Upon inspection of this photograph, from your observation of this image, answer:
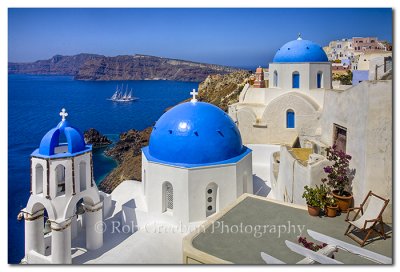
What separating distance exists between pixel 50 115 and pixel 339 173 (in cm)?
1777

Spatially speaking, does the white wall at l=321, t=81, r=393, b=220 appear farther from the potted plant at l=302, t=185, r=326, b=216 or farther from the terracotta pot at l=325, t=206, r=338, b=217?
the potted plant at l=302, t=185, r=326, b=216

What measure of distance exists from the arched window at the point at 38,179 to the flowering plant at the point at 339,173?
207 inches

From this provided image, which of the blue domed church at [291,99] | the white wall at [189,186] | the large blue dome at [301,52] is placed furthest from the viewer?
the large blue dome at [301,52]

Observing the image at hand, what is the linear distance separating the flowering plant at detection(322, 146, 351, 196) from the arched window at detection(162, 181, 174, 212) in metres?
3.17

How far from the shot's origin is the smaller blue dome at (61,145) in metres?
6.13

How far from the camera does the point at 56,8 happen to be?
5.93m

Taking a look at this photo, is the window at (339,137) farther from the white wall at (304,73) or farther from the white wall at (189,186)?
the white wall at (304,73)

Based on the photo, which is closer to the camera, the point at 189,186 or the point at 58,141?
the point at 58,141

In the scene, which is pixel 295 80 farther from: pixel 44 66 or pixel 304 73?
pixel 44 66

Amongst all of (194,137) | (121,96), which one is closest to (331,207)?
(194,137)

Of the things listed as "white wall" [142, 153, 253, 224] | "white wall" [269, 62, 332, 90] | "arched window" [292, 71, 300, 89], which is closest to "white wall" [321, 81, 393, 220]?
"white wall" [142, 153, 253, 224]

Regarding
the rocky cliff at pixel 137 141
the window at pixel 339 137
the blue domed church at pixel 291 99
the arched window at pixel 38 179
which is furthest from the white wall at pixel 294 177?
the rocky cliff at pixel 137 141

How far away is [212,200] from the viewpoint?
734cm
